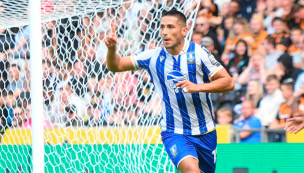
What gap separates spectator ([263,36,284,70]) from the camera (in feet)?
20.0

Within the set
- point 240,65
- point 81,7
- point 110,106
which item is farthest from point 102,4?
point 240,65

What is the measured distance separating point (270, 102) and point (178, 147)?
2.42 metres

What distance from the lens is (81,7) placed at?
5.23m

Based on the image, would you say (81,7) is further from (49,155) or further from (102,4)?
(49,155)

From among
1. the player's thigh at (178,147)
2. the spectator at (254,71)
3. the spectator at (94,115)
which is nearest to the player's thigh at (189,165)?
the player's thigh at (178,147)

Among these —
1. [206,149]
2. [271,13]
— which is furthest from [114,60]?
[271,13]

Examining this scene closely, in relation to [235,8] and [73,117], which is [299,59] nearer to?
[235,8]

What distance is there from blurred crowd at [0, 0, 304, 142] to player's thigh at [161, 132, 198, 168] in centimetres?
119

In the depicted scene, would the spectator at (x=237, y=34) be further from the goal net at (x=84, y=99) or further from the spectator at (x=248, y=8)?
the goal net at (x=84, y=99)

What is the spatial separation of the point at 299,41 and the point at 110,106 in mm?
2389

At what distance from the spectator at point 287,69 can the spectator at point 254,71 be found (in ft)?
0.84

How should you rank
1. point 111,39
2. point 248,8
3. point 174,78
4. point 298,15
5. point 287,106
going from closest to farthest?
point 111,39
point 174,78
point 287,106
point 298,15
point 248,8

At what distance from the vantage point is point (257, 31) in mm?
6504

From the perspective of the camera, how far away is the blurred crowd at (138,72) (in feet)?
18.4
